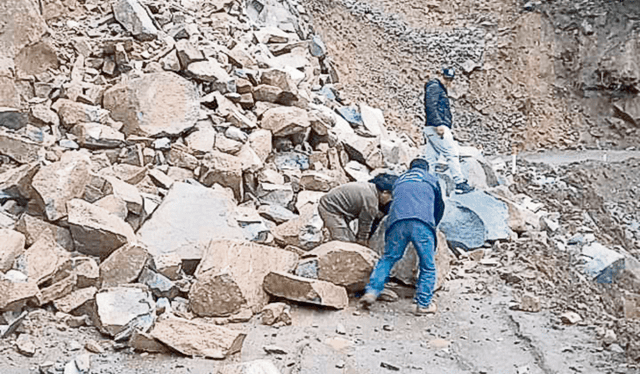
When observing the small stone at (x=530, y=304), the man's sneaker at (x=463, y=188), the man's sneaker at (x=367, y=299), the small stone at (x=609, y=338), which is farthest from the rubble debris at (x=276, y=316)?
the man's sneaker at (x=463, y=188)

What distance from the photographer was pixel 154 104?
7.44m

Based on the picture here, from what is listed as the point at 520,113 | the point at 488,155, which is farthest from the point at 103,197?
the point at 520,113

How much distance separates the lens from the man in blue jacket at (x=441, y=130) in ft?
26.4

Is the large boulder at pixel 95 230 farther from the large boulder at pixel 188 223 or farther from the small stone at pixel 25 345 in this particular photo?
the small stone at pixel 25 345

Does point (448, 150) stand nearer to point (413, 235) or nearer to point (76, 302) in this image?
point (413, 235)

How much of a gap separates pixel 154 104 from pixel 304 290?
2.88 metres

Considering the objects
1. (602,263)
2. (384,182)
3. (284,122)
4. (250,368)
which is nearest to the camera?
(250,368)

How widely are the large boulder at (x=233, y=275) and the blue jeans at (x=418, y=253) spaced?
2.33 feet

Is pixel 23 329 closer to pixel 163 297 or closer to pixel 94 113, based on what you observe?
pixel 163 297

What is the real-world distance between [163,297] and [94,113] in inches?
99.2

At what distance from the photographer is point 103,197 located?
6.28m

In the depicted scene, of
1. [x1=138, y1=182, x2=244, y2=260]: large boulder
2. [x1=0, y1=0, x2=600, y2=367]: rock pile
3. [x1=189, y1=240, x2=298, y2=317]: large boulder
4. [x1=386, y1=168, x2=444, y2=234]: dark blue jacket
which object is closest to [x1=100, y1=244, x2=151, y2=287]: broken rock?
[x1=0, y1=0, x2=600, y2=367]: rock pile

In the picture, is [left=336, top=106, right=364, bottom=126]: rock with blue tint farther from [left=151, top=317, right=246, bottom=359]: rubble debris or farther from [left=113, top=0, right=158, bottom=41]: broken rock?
[left=151, top=317, right=246, bottom=359]: rubble debris

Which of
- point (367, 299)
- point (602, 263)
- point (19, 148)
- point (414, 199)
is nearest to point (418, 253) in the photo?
point (414, 199)
